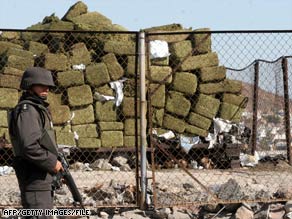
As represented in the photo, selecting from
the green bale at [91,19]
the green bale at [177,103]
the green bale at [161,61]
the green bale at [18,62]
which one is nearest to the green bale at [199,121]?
the green bale at [177,103]

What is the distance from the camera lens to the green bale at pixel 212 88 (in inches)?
452

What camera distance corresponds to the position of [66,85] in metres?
11.1

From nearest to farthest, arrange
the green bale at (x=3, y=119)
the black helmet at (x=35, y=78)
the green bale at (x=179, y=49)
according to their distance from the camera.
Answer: the black helmet at (x=35, y=78) < the green bale at (x=3, y=119) < the green bale at (x=179, y=49)

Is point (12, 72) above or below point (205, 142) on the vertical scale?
above

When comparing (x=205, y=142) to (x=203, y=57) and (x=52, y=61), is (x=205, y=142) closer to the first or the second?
(x=203, y=57)

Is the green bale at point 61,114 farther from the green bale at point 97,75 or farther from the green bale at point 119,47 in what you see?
the green bale at point 119,47

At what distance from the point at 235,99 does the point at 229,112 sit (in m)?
0.27

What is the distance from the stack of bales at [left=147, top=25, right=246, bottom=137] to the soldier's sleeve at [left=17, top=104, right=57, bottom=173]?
6.88 m

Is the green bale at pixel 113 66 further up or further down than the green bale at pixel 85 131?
further up

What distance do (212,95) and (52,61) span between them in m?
2.97

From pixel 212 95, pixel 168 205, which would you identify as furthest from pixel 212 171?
pixel 168 205

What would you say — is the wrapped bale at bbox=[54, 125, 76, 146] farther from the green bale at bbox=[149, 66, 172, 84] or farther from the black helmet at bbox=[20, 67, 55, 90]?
the black helmet at bbox=[20, 67, 55, 90]

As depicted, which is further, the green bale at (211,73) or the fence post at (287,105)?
the green bale at (211,73)

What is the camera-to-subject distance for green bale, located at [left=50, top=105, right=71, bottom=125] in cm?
1099
